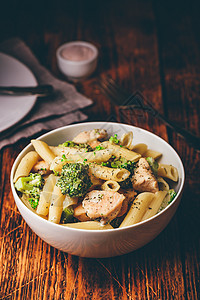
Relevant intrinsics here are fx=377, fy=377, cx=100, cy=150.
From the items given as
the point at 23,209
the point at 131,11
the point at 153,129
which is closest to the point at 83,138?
the point at 23,209

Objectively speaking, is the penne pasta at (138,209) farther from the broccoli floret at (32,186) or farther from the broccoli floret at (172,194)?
the broccoli floret at (32,186)

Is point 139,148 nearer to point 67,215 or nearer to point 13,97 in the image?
point 67,215

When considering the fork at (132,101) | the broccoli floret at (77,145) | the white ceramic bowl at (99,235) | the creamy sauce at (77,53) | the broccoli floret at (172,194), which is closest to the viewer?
the white ceramic bowl at (99,235)

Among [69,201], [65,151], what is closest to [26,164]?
[65,151]

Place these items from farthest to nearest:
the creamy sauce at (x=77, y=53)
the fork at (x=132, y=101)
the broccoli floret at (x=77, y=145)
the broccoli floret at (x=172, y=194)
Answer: the creamy sauce at (x=77, y=53)
the fork at (x=132, y=101)
the broccoli floret at (x=77, y=145)
the broccoli floret at (x=172, y=194)

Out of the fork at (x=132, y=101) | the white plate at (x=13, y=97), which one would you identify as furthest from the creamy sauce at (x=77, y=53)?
the white plate at (x=13, y=97)
